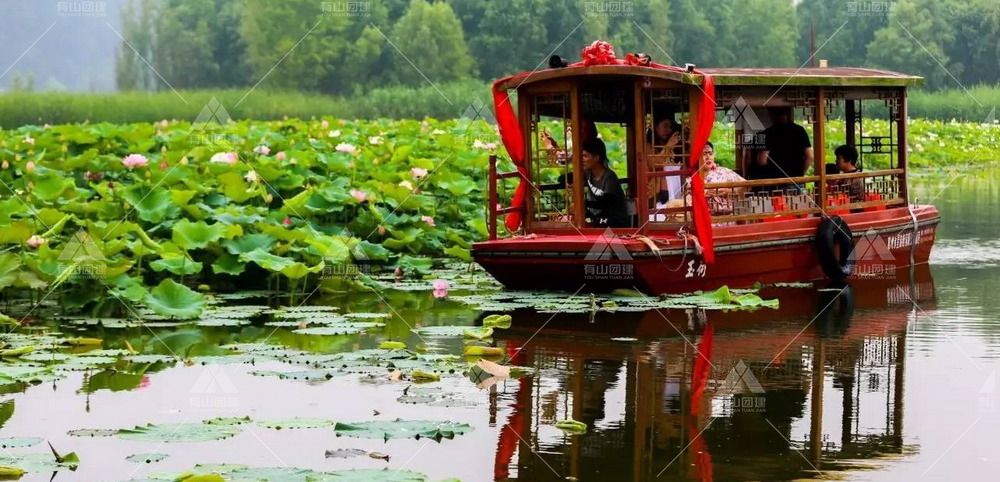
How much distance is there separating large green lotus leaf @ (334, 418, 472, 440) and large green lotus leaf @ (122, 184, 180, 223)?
5.55m

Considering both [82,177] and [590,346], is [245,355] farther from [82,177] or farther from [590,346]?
[82,177]

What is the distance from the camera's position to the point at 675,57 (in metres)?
51.5

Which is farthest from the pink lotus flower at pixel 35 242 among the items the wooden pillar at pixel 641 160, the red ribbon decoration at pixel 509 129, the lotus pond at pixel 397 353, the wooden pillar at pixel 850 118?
the wooden pillar at pixel 850 118

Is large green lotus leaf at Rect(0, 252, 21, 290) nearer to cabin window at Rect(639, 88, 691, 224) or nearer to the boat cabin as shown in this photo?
the boat cabin

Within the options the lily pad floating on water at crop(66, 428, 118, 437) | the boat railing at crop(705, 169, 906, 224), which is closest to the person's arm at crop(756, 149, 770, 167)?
the boat railing at crop(705, 169, 906, 224)

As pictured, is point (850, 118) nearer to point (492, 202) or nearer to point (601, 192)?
point (601, 192)

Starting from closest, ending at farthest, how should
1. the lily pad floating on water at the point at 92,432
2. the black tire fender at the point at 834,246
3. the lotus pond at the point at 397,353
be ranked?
the lotus pond at the point at 397,353 < the lily pad floating on water at the point at 92,432 < the black tire fender at the point at 834,246

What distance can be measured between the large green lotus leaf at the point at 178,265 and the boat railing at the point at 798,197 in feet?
11.7

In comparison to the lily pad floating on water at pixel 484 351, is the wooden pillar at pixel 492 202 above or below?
above

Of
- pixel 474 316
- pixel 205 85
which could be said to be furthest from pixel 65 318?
pixel 205 85

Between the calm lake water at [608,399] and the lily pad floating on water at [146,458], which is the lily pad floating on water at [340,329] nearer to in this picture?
the calm lake water at [608,399]

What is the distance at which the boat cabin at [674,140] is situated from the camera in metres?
11.7

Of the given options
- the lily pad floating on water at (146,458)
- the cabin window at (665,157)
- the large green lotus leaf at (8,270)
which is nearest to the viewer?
the lily pad floating on water at (146,458)

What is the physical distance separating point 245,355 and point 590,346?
1903 millimetres
